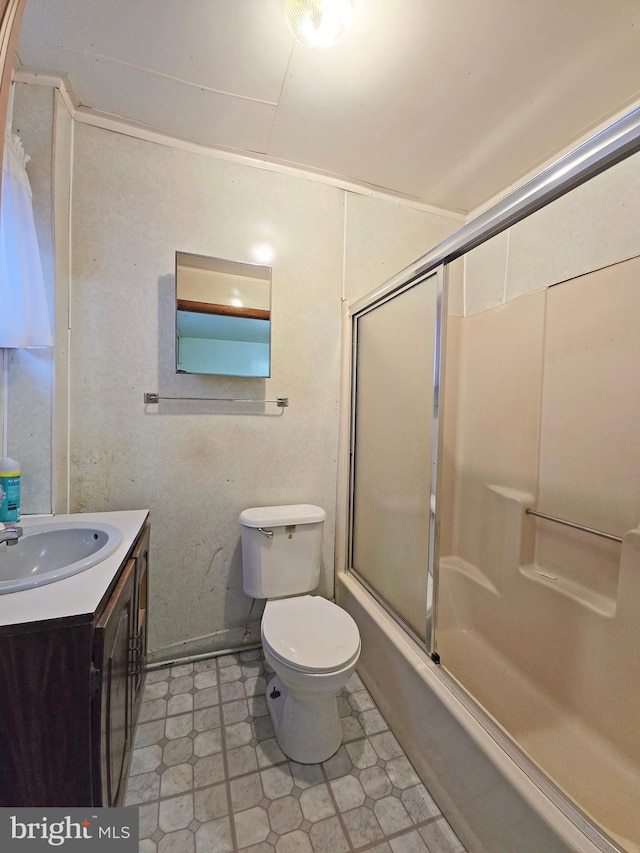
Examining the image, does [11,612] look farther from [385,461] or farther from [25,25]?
[25,25]

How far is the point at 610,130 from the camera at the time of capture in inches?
27.7

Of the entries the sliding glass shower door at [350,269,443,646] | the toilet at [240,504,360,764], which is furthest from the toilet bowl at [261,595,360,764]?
the sliding glass shower door at [350,269,443,646]

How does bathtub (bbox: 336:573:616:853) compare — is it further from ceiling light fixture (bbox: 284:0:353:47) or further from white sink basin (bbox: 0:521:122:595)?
ceiling light fixture (bbox: 284:0:353:47)

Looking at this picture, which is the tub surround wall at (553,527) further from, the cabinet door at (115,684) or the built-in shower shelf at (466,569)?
the cabinet door at (115,684)

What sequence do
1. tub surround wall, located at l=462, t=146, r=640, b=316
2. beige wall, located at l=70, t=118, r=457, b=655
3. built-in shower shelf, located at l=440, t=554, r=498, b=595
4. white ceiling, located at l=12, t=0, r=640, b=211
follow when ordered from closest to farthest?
white ceiling, located at l=12, t=0, r=640, b=211
tub surround wall, located at l=462, t=146, r=640, b=316
beige wall, located at l=70, t=118, r=457, b=655
built-in shower shelf, located at l=440, t=554, r=498, b=595

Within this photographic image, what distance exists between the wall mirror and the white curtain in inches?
18.8

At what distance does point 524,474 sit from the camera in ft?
5.22

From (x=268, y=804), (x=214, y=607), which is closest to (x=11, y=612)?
(x=268, y=804)

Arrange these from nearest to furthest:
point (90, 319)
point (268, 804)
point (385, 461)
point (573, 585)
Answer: point (268, 804)
point (573, 585)
point (90, 319)
point (385, 461)

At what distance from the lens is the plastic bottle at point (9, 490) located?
1142 millimetres

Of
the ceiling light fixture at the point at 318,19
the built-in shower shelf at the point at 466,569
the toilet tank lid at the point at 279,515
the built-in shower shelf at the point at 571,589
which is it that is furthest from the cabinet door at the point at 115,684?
the ceiling light fixture at the point at 318,19

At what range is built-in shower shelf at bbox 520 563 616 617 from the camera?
1.25 meters

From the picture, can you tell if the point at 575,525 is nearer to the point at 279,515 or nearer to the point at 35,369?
the point at 279,515

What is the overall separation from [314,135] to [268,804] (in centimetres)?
248
